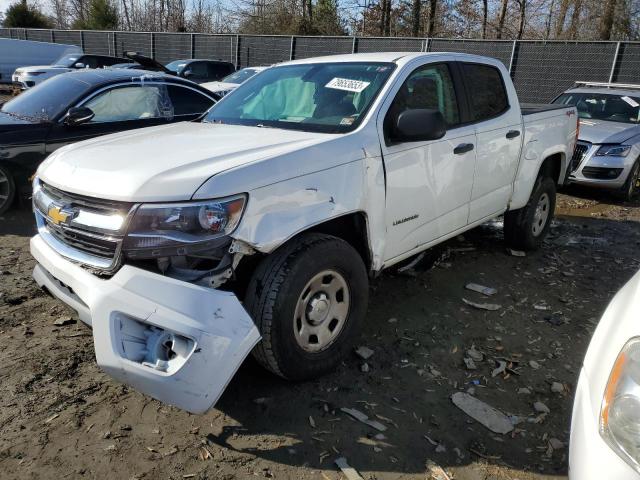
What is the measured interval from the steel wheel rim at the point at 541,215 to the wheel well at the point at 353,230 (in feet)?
9.09

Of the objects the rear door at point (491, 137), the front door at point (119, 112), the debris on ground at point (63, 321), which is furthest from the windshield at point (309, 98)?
the front door at point (119, 112)

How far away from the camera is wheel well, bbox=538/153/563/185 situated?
5.34m

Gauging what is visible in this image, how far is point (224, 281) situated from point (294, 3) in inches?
1206

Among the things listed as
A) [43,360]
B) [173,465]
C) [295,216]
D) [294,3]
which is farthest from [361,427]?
[294,3]

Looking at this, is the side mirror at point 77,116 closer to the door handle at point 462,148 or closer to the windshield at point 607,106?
the door handle at point 462,148

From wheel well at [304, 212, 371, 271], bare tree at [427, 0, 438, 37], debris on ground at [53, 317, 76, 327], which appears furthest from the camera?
bare tree at [427, 0, 438, 37]

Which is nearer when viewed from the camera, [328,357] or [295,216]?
[295,216]

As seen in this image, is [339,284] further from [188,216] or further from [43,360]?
[43,360]

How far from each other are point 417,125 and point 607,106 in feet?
24.8

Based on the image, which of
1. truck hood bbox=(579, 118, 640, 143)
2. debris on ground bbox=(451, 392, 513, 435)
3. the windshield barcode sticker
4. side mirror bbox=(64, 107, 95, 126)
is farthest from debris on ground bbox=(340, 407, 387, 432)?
truck hood bbox=(579, 118, 640, 143)

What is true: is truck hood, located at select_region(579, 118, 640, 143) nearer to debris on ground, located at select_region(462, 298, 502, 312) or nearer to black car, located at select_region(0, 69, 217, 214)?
debris on ground, located at select_region(462, 298, 502, 312)

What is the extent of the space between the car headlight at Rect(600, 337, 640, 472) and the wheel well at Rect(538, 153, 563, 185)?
403 centimetres

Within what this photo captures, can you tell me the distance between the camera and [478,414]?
9.31 feet

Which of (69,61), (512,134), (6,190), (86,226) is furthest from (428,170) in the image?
(69,61)
